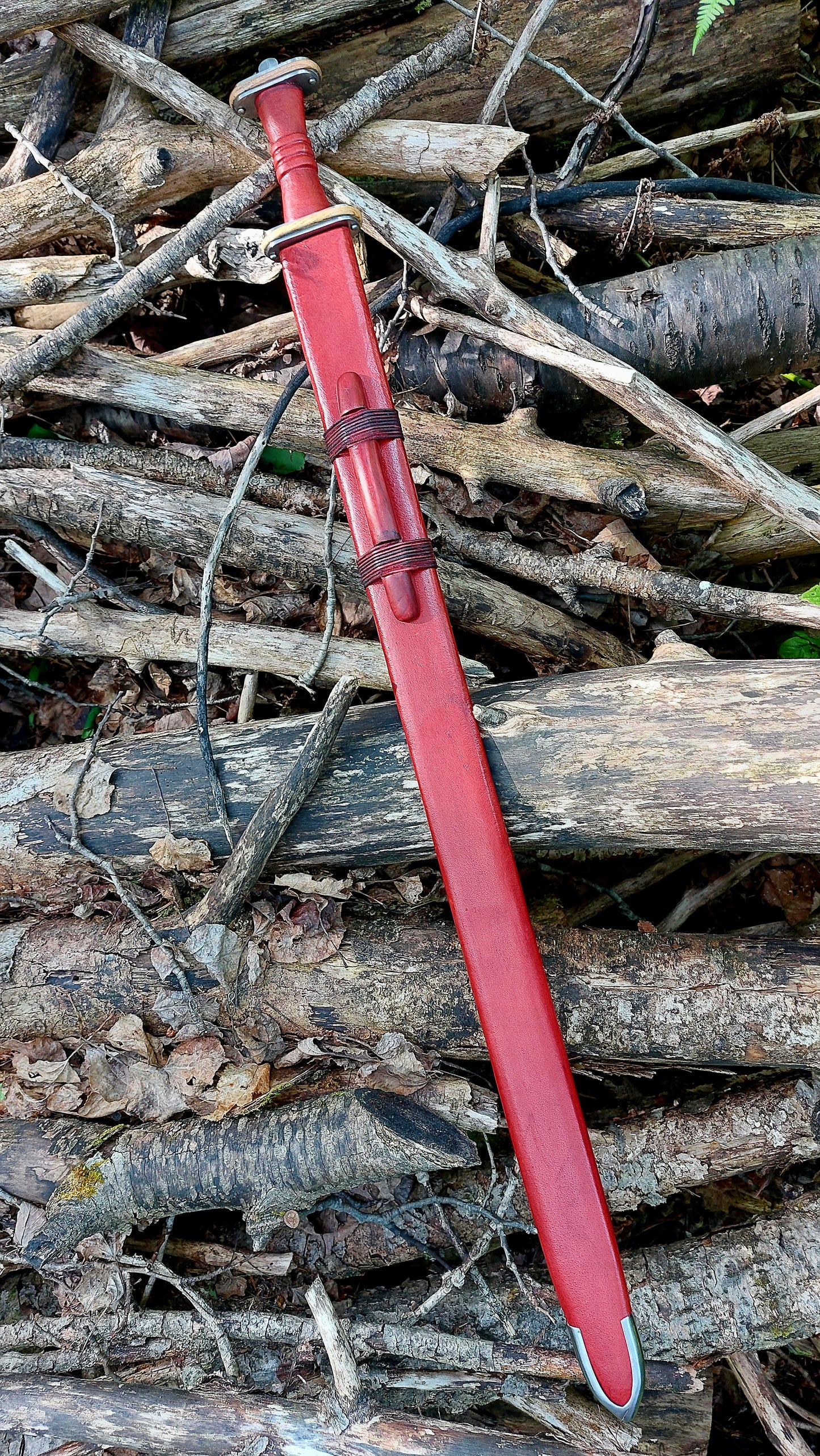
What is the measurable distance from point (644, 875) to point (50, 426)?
2.27 meters

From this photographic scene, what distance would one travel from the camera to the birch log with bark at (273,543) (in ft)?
7.75

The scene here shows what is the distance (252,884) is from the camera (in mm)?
2018

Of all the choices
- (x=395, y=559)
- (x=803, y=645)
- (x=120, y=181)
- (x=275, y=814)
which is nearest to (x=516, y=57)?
(x=120, y=181)

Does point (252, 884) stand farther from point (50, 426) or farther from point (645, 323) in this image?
point (645, 323)

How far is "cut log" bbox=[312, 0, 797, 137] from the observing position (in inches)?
97.9

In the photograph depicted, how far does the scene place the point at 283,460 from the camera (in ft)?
8.34

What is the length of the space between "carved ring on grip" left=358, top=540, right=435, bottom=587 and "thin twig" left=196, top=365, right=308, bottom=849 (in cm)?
44

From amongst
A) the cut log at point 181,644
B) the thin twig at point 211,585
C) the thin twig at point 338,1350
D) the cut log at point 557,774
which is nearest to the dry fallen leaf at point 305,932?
the cut log at point 557,774

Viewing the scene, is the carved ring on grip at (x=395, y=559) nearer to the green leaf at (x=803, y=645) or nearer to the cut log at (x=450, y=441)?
the cut log at (x=450, y=441)

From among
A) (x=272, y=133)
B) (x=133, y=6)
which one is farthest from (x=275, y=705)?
(x=133, y=6)

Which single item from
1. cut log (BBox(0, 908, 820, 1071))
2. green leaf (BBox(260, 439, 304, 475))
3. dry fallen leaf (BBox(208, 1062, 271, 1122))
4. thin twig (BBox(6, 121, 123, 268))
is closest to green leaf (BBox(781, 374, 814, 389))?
green leaf (BBox(260, 439, 304, 475))

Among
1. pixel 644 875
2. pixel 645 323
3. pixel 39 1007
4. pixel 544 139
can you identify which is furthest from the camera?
pixel 544 139

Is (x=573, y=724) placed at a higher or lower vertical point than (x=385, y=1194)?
higher

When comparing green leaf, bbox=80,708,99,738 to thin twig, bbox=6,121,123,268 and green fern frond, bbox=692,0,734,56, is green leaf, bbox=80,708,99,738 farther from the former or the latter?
green fern frond, bbox=692,0,734,56
